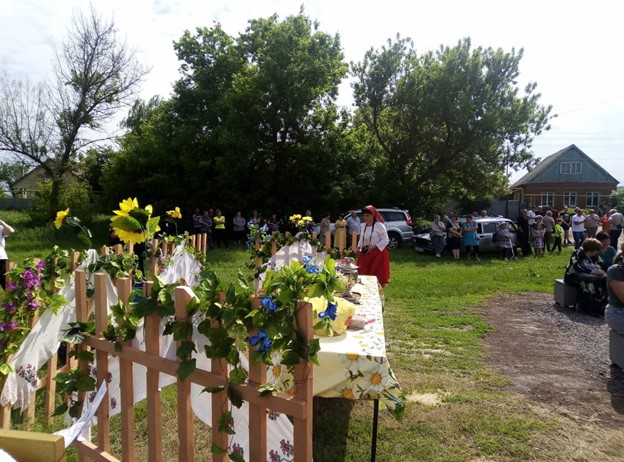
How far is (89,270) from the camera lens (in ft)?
11.5

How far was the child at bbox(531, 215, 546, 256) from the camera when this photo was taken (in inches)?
598

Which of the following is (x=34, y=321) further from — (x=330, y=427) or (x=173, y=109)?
(x=173, y=109)

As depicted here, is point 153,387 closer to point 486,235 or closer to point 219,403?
point 219,403

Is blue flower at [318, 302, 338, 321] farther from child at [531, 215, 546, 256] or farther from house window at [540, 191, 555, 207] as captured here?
house window at [540, 191, 555, 207]

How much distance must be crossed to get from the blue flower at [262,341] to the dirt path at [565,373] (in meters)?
2.59

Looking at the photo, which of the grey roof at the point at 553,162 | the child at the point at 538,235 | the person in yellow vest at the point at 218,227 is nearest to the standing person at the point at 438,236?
the child at the point at 538,235

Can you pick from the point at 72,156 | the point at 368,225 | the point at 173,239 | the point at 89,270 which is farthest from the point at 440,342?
the point at 72,156

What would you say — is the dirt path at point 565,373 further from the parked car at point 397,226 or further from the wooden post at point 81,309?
the parked car at point 397,226

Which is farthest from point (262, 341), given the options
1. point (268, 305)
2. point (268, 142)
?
point (268, 142)

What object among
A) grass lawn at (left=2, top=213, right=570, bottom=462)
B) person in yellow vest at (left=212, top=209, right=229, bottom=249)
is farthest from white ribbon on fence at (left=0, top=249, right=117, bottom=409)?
Result: person in yellow vest at (left=212, top=209, right=229, bottom=249)

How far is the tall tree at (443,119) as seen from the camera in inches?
802

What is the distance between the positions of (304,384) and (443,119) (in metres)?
21.1

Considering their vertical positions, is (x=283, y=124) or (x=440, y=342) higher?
(x=283, y=124)

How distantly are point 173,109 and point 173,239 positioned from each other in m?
17.9
